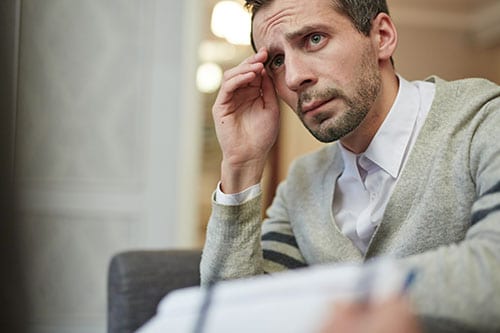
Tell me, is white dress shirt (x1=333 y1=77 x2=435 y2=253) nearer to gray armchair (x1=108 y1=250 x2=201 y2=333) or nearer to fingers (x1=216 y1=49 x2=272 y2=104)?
fingers (x1=216 y1=49 x2=272 y2=104)

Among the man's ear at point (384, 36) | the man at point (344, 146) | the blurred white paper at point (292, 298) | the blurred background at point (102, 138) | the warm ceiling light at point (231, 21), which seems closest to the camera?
the blurred white paper at point (292, 298)

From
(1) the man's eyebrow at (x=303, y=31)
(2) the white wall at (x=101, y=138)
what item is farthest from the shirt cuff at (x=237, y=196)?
(2) the white wall at (x=101, y=138)

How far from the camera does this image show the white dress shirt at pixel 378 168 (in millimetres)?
1125

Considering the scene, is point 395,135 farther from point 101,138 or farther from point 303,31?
point 101,138

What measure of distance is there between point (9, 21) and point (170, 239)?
265 centimetres

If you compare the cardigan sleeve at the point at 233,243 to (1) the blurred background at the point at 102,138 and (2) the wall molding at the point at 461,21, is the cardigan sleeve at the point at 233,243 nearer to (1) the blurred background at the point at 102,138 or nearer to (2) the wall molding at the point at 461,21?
(1) the blurred background at the point at 102,138

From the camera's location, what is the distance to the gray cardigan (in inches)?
28.6

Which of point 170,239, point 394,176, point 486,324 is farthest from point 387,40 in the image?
point 170,239

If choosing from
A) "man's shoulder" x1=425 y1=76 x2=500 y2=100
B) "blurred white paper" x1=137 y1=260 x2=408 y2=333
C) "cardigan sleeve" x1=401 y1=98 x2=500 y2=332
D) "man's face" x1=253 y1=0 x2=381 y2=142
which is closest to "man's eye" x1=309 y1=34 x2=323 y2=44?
"man's face" x1=253 y1=0 x2=381 y2=142

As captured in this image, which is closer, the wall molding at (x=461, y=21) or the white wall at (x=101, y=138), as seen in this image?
the white wall at (x=101, y=138)

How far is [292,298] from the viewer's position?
445 millimetres

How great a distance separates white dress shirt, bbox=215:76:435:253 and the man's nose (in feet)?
0.56

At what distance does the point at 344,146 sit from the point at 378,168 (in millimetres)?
101

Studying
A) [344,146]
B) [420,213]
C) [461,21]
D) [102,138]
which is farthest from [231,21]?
[420,213]
